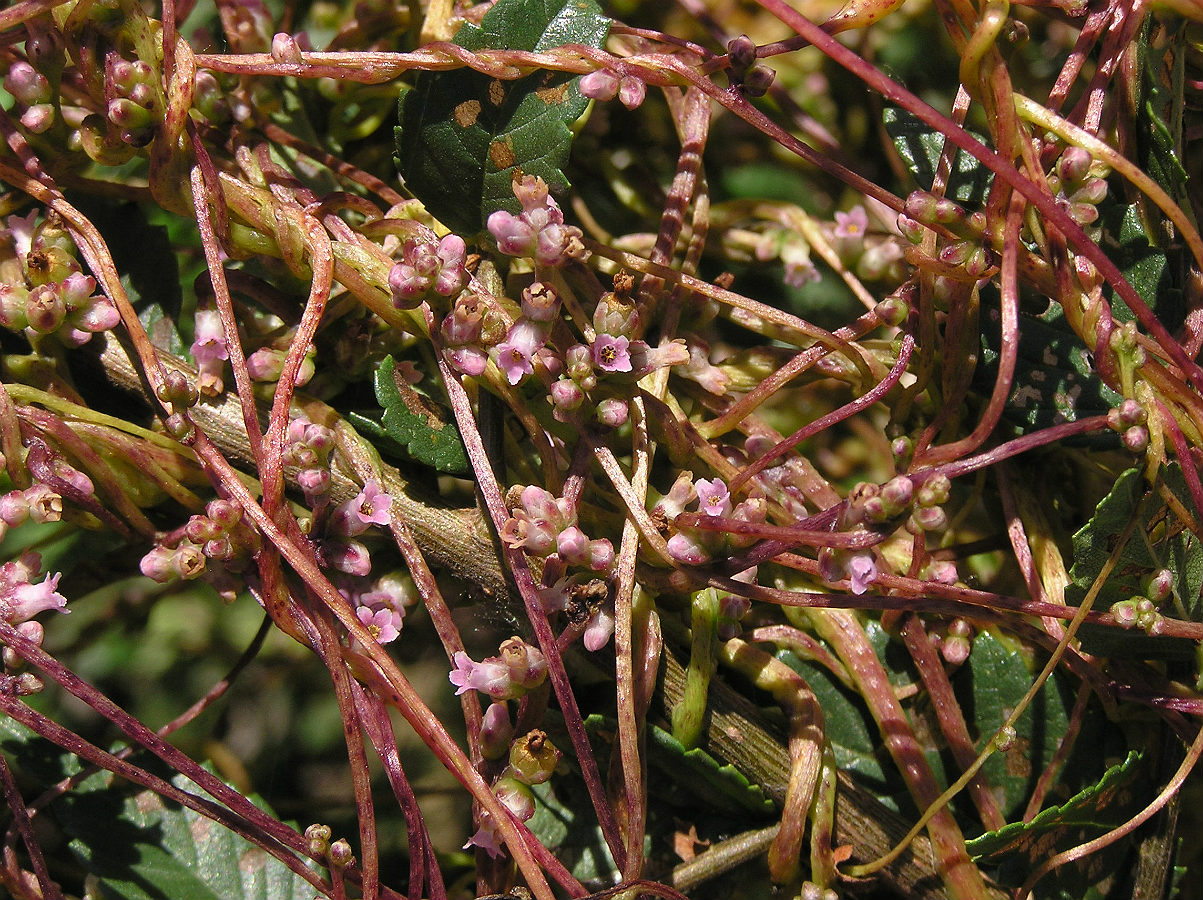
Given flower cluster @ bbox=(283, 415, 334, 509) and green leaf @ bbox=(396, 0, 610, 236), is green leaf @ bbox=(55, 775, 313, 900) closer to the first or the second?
flower cluster @ bbox=(283, 415, 334, 509)

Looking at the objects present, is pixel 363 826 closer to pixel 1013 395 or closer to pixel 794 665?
pixel 794 665

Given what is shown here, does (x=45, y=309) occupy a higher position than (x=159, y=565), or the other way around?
(x=45, y=309)

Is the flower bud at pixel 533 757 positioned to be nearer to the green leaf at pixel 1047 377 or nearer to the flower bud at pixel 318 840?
the flower bud at pixel 318 840

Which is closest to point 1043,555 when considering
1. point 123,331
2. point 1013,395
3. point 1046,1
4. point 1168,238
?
point 1013,395

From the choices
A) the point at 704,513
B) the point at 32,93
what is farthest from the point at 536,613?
the point at 32,93

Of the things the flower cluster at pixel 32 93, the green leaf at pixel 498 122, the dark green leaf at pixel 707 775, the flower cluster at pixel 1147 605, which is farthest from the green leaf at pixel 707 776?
the flower cluster at pixel 32 93

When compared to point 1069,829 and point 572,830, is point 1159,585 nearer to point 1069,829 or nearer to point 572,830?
point 1069,829

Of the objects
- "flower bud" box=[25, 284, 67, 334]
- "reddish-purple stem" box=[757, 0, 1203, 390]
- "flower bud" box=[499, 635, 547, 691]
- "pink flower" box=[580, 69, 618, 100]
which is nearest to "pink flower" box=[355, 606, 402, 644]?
"flower bud" box=[499, 635, 547, 691]
